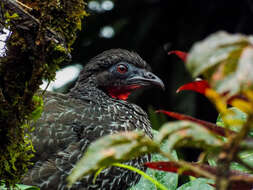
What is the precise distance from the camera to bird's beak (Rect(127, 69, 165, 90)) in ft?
11.5

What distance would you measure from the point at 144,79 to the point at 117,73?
0.88 ft

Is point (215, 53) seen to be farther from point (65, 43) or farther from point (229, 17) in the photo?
point (229, 17)

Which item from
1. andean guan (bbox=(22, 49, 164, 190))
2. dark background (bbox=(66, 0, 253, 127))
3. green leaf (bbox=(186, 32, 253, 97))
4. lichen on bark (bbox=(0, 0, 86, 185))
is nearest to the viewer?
green leaf (bbox=(186, 32, 253, 97))

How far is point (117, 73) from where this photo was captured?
12.1 feet

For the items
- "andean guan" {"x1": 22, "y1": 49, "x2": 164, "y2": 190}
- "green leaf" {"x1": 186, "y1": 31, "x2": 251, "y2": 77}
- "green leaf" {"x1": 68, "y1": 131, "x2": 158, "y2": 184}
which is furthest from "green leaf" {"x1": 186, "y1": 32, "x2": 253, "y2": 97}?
"andean guan" {"x1": 22, "y1": 49, "x2": 164, "y2": 190}

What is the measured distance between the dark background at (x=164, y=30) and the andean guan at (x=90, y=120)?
77.6 inches

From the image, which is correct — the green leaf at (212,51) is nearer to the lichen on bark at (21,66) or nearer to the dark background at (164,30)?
the lichen on bark at (21,66)

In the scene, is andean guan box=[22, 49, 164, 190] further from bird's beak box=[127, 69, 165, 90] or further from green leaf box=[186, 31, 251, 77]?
green leaf box=[186, 31, 251, 77]

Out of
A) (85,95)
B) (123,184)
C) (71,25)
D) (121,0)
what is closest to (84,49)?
(121,0)

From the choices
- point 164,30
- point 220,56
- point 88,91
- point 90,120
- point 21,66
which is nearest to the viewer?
point 220,56

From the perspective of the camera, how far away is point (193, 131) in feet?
2.23

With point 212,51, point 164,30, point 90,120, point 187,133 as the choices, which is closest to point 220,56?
point 212,51

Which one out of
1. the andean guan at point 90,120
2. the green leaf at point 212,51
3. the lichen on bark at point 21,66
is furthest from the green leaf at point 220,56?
the andean guan at point 90,120

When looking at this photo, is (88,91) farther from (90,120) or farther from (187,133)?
(187,133)
